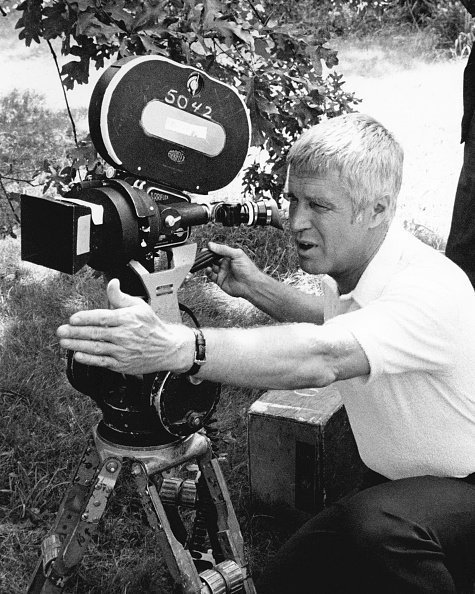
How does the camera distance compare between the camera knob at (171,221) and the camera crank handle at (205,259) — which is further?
the camera crank handle at (205,259)

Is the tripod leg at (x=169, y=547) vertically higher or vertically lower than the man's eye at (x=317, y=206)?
lower

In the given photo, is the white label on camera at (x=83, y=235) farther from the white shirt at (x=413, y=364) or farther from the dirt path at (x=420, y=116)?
the dirt path at (x=420, y=116)

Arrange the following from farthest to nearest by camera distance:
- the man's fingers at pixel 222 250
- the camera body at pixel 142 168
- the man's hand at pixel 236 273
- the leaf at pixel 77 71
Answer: the leaf at pixel 77 71 → the man's hand at pixel 236 273 → the man's fingers at pixel 222 250 → the camera body at pixel 142 168

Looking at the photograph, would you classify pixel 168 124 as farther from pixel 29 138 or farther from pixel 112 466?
pixel 29 138

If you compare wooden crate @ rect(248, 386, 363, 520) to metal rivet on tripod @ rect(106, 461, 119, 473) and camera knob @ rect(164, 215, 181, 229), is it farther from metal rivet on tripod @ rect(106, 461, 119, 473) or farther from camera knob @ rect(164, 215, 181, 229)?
camera knob @ rect(164, 215, 181, 229)

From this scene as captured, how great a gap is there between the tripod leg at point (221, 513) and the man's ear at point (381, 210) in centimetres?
81

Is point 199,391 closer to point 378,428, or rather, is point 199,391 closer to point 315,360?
point 315,360

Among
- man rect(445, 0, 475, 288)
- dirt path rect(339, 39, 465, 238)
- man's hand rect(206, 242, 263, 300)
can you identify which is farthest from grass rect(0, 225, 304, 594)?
dirt path rect(339, 39, 465, 238)

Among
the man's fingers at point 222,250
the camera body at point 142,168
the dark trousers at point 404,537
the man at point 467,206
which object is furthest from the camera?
the man at point 467,206

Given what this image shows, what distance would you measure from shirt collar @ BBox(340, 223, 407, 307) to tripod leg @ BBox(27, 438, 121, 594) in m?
0.83

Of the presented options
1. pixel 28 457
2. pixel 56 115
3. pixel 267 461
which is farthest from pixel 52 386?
pixel 56 115

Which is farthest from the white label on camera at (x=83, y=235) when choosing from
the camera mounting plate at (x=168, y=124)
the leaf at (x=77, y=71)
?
the leaf at (x=77, y=71)

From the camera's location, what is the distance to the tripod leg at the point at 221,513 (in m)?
2.42

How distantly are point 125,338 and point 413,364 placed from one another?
2.65 ft
